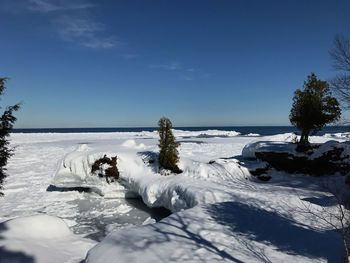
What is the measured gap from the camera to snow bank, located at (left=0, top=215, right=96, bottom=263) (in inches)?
192

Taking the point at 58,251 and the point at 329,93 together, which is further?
the point at 329,93

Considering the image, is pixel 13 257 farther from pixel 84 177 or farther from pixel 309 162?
pixel 309 162

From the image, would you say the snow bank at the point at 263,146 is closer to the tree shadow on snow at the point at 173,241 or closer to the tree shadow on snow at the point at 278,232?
the tree shadow on snow at the point at 278,232

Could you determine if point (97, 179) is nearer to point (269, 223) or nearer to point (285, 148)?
point (269, 223)

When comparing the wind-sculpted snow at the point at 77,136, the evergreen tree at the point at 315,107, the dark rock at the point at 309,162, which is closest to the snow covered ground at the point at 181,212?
the dark rock at the point at 309,162

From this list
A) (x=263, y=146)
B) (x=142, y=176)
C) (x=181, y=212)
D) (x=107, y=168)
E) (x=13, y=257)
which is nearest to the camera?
(x=13, y=257)

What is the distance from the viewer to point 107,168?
10625mm

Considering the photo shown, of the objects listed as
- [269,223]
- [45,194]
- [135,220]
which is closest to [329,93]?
[269,223]

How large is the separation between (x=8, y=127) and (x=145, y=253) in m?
6.79

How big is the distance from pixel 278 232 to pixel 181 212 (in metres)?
A: 2.77

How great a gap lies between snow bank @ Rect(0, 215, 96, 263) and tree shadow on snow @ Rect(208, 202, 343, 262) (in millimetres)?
4328

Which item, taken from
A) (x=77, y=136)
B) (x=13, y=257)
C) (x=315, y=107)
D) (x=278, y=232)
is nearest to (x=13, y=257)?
(x=13, y=257)

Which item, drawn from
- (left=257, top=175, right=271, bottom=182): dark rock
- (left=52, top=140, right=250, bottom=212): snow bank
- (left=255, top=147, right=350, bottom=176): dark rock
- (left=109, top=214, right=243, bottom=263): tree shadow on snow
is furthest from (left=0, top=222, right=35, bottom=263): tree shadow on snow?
(left=255, top=147, right=350, bottom=176): dark rock

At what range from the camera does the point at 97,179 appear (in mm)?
10812
